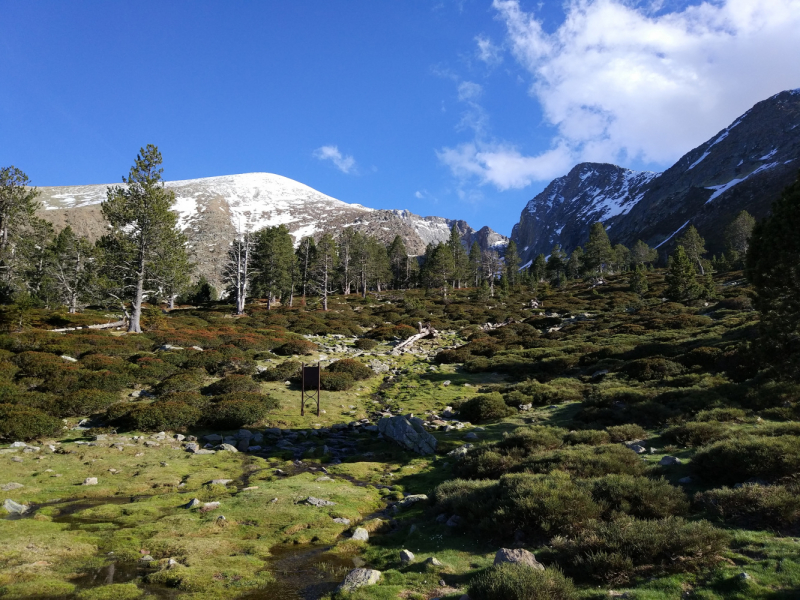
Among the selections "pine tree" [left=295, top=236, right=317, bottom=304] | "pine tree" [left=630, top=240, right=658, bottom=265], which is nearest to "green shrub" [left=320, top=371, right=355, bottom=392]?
"pine tree" [left=295, top=236, right=317, bottom=304]

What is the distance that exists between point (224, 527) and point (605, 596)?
6.75 metres

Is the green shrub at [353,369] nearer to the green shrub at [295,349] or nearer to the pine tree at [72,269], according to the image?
the green shrub at [295,349]

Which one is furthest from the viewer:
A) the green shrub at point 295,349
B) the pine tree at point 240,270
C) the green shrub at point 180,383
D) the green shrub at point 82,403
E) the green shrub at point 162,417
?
the pine tree at point 240,270

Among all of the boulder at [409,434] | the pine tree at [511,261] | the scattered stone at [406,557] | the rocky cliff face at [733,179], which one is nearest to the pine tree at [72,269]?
the boulder at [409,434]

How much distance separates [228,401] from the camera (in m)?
16.2

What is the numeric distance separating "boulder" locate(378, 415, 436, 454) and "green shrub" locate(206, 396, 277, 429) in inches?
194

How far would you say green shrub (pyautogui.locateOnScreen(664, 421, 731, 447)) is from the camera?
1007 centimetres

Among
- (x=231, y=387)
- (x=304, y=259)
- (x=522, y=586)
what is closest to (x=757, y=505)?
(x=522, y=586)

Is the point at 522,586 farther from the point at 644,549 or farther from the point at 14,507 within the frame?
the point at 14,507

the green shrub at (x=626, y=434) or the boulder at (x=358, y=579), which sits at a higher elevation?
the green shrub at (x=626, y=434)

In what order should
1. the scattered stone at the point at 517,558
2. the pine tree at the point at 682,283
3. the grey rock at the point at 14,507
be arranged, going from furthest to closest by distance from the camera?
the pine tree at the point at 682,283 < the grey rock at the point at 14,507 < the scattered stone at the point at 517,558

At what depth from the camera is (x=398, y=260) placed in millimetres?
97812

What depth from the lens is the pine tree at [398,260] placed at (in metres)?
97.8

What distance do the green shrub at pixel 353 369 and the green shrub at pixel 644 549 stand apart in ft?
60.3
